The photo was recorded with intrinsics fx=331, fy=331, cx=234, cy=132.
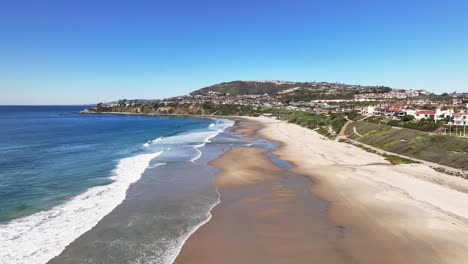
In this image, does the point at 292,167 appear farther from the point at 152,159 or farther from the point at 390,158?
the point at 152,159

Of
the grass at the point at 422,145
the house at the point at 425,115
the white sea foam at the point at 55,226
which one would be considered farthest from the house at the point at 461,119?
the white sea foam at the point at 55,226

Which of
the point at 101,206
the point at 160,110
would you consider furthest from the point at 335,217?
the point at 160,110

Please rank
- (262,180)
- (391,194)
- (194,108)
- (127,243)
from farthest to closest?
(194,108)
(262,180)
(391,194)
(127,243)

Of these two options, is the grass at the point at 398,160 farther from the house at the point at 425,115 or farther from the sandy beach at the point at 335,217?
the house at the point at 425,115

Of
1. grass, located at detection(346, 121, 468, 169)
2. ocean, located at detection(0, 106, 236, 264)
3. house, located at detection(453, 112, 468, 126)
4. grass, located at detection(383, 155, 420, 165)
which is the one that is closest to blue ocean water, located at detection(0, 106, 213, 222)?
ocean, located at detection(0, 106, 236, 264)

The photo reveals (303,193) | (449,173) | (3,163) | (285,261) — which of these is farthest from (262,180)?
(3,163)
